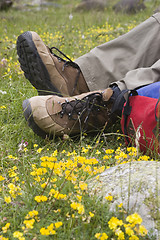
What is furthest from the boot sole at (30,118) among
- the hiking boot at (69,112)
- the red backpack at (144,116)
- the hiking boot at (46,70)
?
the red backpack at (144,116)

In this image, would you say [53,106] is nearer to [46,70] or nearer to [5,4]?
[46,70]

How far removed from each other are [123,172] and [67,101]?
1.05 meters

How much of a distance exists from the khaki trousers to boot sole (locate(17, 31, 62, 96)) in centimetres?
39

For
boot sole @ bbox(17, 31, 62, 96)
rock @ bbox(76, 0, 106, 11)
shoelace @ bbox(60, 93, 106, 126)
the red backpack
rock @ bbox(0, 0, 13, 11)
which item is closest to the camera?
the red backpack

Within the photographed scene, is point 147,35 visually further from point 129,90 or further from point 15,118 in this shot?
point 15,118

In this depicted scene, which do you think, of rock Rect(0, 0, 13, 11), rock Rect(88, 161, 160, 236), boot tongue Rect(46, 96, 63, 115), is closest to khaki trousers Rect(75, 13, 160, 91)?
boot tongue Rect(46, 96, 63, 115)

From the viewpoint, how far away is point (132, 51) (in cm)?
311

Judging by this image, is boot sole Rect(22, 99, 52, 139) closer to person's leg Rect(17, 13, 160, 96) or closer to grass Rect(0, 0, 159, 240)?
grass Rect(0, 0, 159, 240)

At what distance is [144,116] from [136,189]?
75cm

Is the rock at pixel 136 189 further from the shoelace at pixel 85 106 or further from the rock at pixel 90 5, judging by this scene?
the rock at pixel 90 5

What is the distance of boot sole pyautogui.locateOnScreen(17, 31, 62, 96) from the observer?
9.74 ft

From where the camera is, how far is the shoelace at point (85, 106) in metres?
2.63

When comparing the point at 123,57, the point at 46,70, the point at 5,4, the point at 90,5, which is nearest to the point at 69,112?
the point at 46,70

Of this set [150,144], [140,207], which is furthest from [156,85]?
[140,207]
